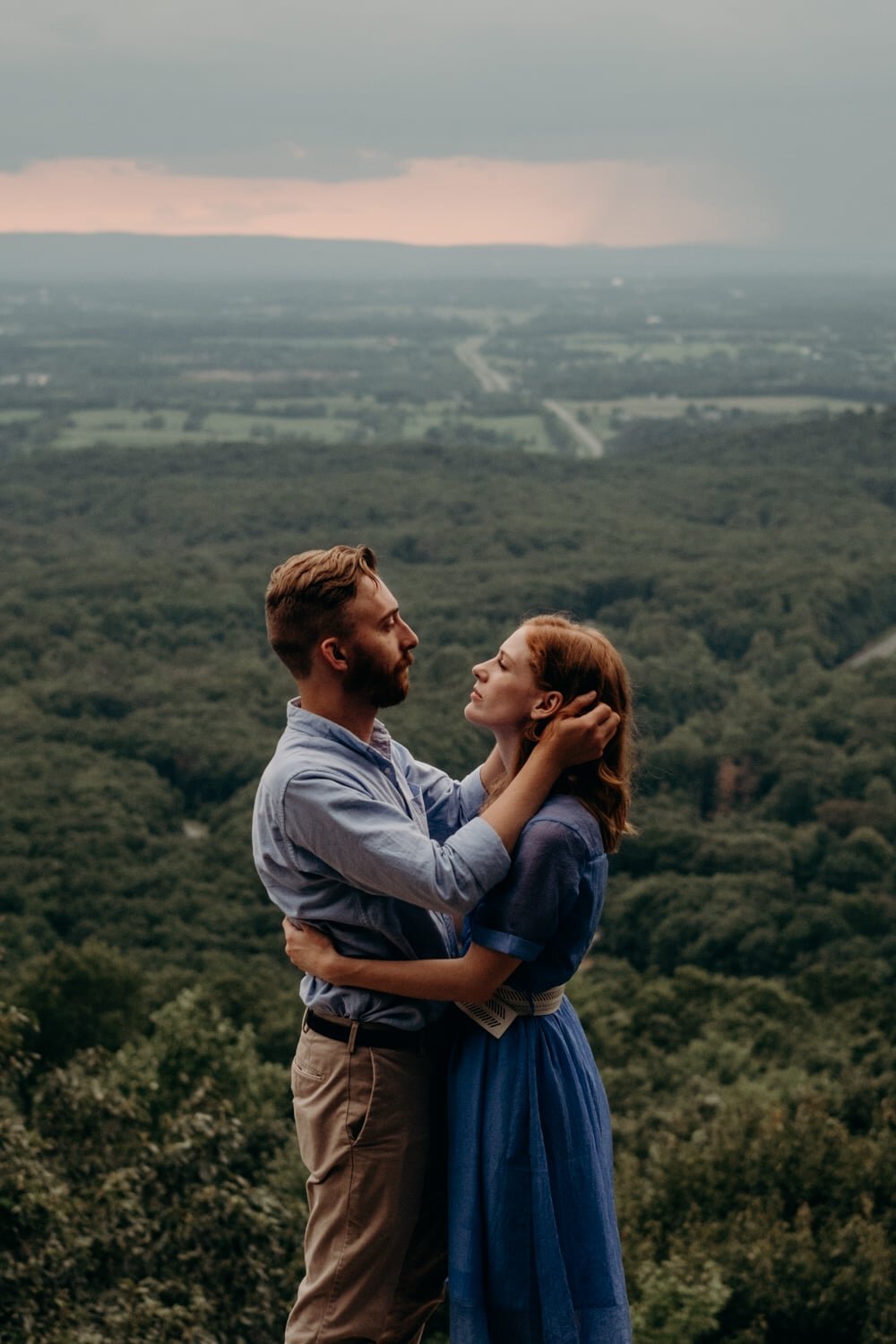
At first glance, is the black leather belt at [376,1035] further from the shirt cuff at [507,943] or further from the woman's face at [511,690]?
the woman's face at [511,690]

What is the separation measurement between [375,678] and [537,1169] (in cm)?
165

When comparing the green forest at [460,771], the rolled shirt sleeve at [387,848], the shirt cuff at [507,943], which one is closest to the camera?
the rolled shirt sleeve at [387,848]

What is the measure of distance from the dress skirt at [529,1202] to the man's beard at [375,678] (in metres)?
1.14

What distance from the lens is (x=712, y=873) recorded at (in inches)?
2608

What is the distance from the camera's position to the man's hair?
4863mm

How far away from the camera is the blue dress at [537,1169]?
4918 millimetres

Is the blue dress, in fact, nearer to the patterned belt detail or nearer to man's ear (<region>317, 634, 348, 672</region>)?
the patterned belt detail

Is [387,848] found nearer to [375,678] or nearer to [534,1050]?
[375,678]

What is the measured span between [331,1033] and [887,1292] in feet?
63.2

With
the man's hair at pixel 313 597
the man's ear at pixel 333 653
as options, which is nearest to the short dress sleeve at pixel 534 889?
the man's ear at pixel 333 653

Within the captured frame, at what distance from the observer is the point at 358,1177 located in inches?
195

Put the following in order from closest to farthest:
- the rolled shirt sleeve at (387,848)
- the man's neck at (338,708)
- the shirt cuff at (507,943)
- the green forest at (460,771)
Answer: the rolled shirt sleeve at (387,848) → the shirt cuff at (507,943) → the man's neck at (338,708) → the green forest at (460,771)

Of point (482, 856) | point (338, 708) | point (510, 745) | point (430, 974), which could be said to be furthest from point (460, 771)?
point (482, 856)

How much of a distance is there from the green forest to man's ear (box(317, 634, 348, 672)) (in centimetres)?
153
